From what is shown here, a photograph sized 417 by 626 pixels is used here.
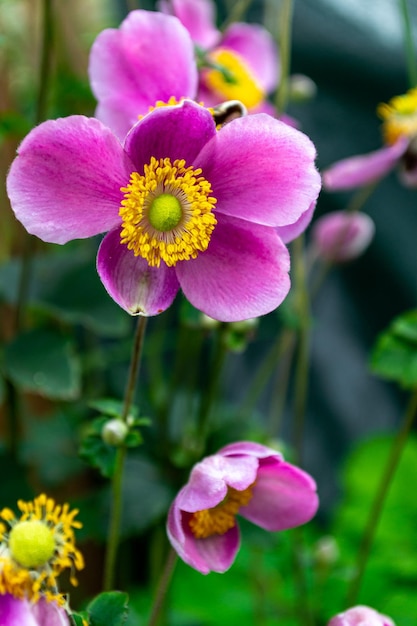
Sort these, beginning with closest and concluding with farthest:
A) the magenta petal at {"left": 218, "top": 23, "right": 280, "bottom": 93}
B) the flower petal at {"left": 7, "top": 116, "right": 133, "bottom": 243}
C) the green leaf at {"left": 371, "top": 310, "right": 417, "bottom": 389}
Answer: the flower petal at {"left": 7, "top": 116, "right": 133, "bottom": 243} → the green leaf at {"left": 371, "top": 310, "right": 417, "bottom": 389} → the magenta petal at {"left": 218, "top": 23, "right": 280, "bottom": 93}

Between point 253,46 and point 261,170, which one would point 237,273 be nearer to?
point 261,170

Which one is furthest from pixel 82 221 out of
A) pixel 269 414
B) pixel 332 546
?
pixel 269 414

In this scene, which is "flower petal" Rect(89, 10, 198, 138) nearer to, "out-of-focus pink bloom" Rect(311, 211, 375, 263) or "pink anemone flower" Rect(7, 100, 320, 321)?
"pink anemone flower" Rect(7, 100, 320, 321)

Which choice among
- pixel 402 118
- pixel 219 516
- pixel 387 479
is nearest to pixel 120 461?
pixel 219 516

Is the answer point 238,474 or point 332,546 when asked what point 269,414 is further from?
point 238,474

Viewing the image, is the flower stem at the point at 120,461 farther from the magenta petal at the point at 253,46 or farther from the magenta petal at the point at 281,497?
the magenta petal at the point at 253,46

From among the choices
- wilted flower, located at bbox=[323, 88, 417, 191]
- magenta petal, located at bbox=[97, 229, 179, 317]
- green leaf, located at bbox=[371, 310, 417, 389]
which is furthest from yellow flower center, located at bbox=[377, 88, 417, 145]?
magenta petal, located at bbox=[97, 229, 179, 317]
